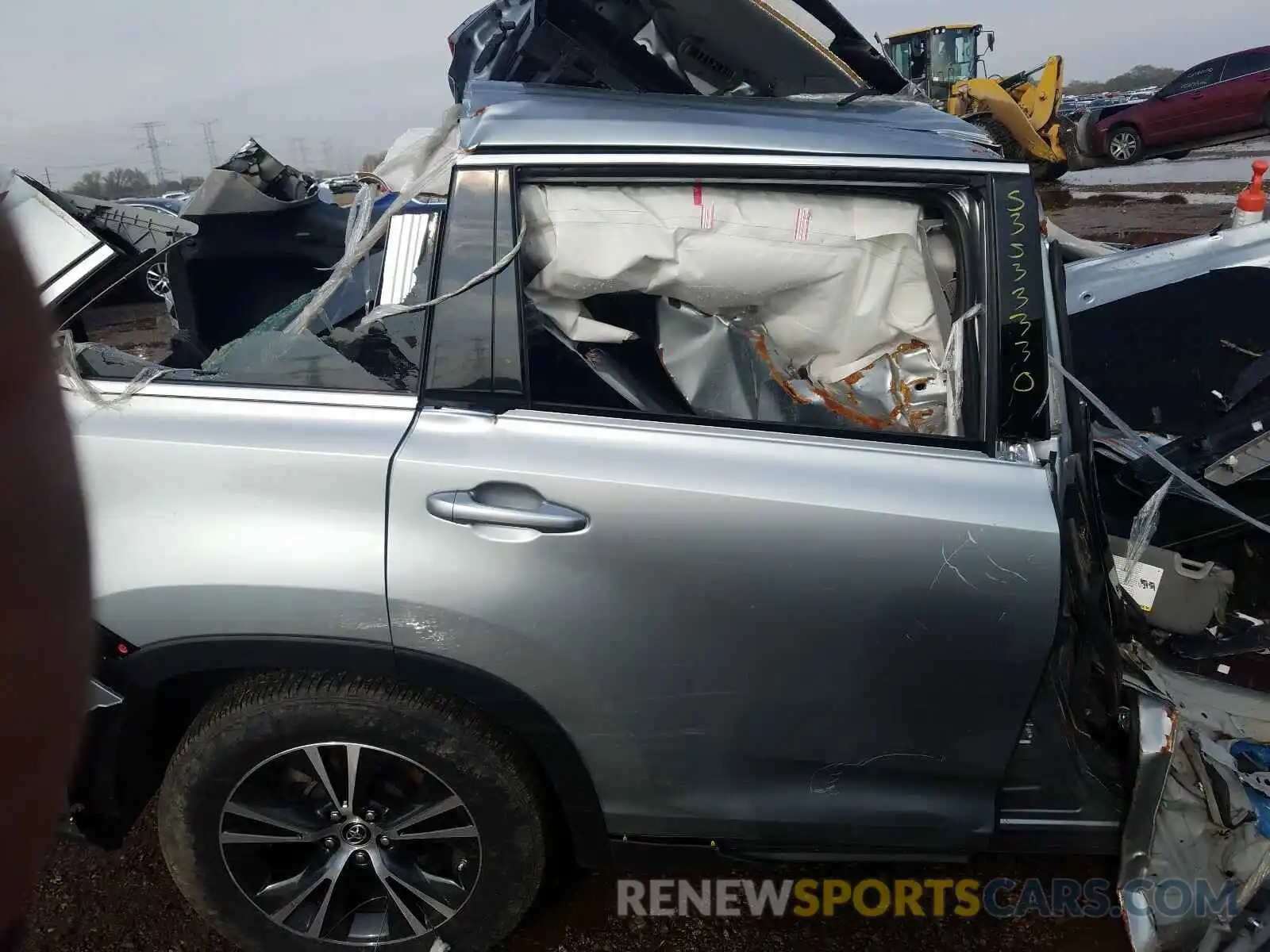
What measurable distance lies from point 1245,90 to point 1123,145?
201 centimetres

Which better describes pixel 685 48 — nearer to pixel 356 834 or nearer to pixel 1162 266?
pixel 1162 266

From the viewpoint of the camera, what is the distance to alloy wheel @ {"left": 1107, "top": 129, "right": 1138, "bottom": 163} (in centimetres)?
1506

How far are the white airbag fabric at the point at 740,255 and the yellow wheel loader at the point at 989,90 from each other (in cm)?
864

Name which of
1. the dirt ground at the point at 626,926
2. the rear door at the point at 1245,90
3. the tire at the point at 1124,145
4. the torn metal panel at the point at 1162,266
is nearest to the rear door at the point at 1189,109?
the rear door at the point at 1245,90

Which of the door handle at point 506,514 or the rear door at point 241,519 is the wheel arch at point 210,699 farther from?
the door handle at point 506,514

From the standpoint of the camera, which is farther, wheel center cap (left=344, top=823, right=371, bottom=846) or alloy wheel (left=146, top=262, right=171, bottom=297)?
alloy wheel (left=146, top=262, right=171, bottom=297)

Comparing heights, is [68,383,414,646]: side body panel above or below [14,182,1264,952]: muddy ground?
above

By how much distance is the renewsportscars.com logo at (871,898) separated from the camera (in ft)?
6.77

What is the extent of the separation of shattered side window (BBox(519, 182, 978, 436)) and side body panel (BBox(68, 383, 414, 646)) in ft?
1.38

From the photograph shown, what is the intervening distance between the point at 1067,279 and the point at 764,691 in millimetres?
2157

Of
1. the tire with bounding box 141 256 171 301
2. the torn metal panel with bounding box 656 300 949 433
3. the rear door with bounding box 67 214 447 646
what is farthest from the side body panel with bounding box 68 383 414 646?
the tire with bounding box 141 256 171 301

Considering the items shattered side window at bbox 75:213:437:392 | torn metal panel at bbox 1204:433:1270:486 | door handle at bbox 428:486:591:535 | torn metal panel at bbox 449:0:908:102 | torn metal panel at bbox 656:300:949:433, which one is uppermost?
torn metal panel at bbox 449:0:908:102

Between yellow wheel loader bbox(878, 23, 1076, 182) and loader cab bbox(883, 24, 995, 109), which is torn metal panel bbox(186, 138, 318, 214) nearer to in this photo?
yellow wheel loader bbox(878, 23, 1076, 182)

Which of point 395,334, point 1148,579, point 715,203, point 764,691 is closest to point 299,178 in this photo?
point 395,334
